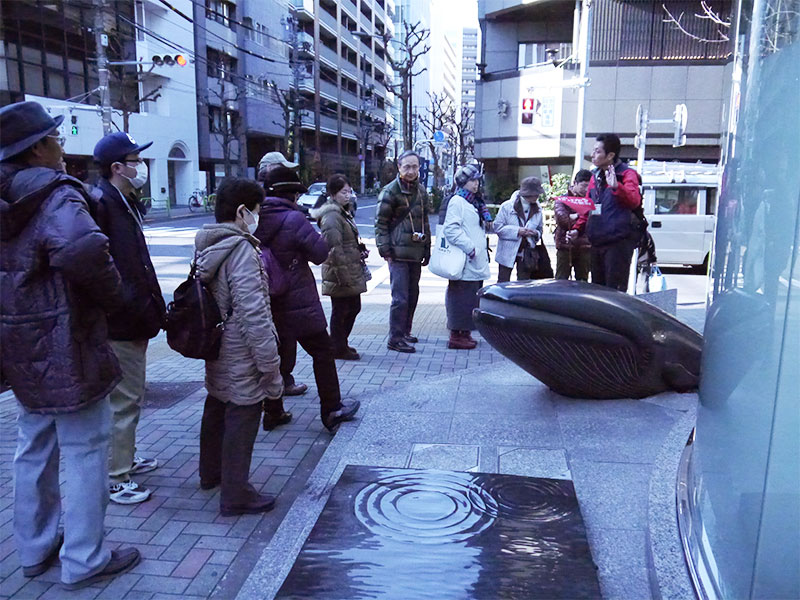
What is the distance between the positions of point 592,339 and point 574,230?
298 cm

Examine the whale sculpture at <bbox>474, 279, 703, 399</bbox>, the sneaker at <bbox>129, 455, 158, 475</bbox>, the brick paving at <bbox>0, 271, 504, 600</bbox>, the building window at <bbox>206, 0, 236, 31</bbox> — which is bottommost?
the brick paving at <bbox>0, 271, 504, 600</bbox>

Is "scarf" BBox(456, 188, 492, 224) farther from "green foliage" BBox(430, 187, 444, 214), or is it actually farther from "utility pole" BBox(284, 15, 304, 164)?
"utility pole" BBox(284, 15, 304, 164)

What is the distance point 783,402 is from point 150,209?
34.9 metres

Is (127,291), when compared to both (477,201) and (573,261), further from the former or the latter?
(573,261)

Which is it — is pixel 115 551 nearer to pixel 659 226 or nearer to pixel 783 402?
pixel 783 402

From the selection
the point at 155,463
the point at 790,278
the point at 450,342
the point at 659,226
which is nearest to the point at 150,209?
the point at 659,226

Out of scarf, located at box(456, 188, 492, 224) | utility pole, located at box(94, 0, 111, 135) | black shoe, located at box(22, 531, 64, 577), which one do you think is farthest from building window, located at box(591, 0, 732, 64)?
black shoe, located at box(22, 531, 64, 577)

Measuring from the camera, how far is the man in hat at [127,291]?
332cm

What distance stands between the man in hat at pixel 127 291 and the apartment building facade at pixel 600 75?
21.7 metres

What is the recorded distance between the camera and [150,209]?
33.7 meters

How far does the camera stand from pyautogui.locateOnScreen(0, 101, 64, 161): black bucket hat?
8.50 ft

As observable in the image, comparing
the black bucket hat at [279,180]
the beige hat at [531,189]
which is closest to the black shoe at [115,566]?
the black bucket hat at [279,180]

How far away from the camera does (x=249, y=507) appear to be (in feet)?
11.3

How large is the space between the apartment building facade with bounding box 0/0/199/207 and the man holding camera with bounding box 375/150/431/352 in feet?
65.4
